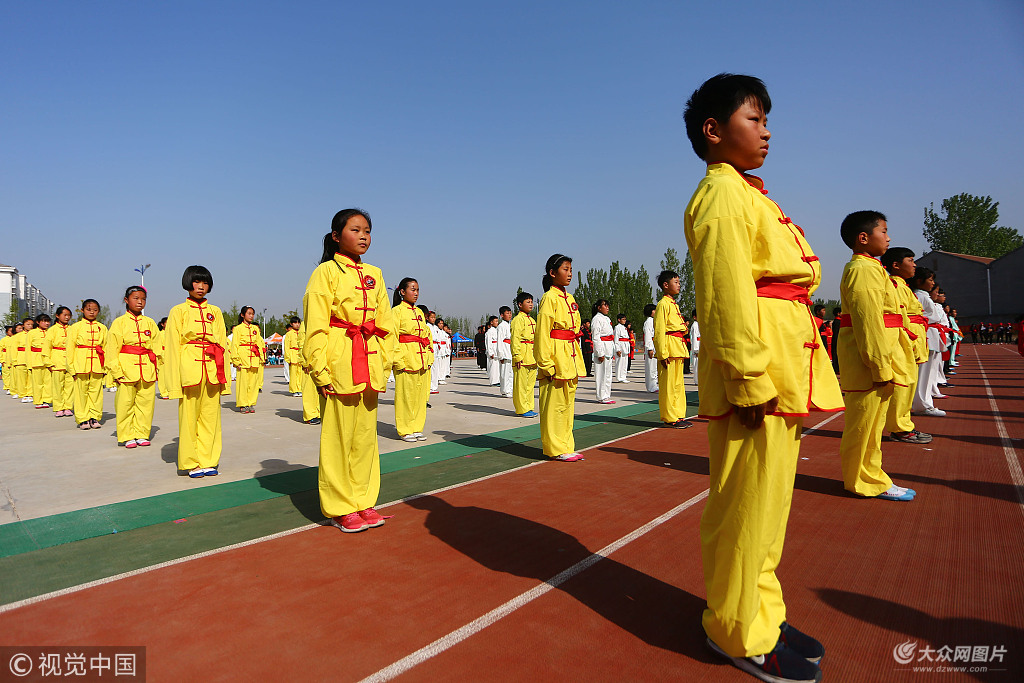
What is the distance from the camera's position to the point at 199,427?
242 inches

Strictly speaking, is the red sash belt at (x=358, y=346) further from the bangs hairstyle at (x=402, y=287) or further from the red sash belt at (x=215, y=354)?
the bangs hairstyle at (x=402, y=287)

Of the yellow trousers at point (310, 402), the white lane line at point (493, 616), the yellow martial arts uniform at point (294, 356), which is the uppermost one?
the yellow martial arts uniform at point (294, 356)

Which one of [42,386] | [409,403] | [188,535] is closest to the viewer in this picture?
[188,535]

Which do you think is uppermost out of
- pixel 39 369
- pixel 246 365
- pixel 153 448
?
pixel 246 365

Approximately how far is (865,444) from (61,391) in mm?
16059

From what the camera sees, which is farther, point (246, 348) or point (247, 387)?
point (246, 348)

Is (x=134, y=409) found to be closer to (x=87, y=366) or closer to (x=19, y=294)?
(x=87, y=366)

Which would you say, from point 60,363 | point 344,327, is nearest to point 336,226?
point 344,327

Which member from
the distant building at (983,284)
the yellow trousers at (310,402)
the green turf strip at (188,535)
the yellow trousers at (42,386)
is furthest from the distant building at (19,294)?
the distant building at (983,284)

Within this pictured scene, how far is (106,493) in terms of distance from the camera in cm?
530

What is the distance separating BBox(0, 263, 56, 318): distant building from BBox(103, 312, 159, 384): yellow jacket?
6129cm

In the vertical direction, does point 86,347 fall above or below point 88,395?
above

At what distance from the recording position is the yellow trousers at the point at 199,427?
603 cm

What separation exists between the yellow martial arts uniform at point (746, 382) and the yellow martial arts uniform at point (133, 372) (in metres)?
8.14
